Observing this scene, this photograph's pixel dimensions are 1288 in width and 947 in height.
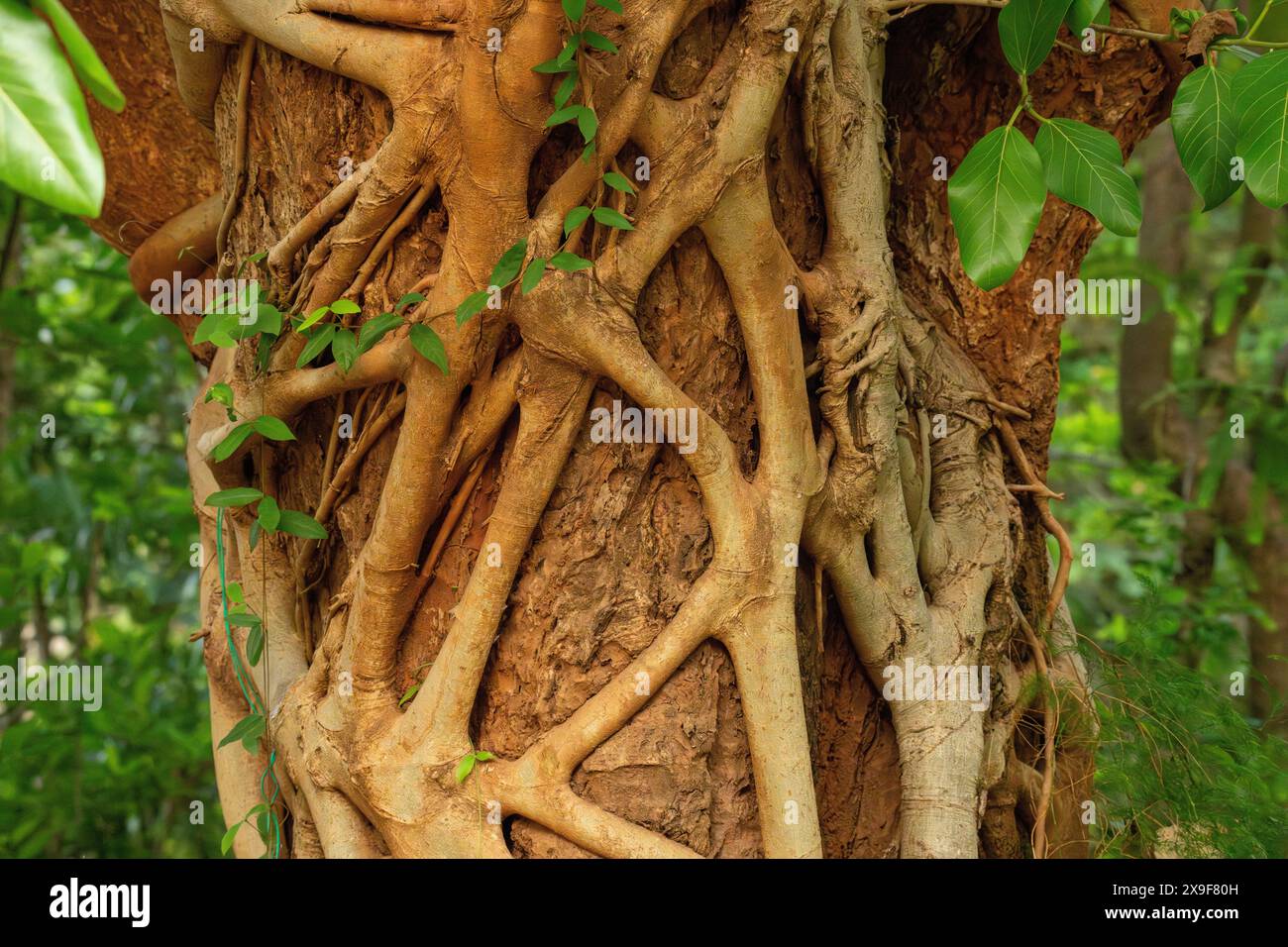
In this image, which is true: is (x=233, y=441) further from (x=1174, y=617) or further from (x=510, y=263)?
(x=1174, y=617)

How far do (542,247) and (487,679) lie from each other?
2.31 feet

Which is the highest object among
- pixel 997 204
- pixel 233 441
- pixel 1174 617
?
pixel 997 204

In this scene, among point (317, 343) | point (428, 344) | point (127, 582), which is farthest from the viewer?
point (127, 582)

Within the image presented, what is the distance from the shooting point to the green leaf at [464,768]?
1.77 meters

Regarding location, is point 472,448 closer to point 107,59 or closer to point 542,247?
point 542,247

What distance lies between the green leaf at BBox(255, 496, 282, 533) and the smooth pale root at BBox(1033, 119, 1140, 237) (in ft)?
4.39

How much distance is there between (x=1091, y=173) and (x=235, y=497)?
1470mm

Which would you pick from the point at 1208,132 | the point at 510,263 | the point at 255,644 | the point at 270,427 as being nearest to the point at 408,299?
the point at 510,263

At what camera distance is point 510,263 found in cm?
164

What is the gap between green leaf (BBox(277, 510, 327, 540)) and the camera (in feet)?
6.23

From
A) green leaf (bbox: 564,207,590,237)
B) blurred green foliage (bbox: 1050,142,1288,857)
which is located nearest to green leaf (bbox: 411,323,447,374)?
green leaf (bbox: 564,207,590,237)

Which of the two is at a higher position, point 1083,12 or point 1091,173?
point 1083,12

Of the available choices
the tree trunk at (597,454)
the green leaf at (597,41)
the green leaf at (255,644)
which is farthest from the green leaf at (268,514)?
the green leaf at (597,41)

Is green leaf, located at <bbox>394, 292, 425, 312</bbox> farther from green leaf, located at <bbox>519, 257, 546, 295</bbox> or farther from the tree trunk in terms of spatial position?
green leaf, located at <bbox>519, 257, 546, 295</bbox>
